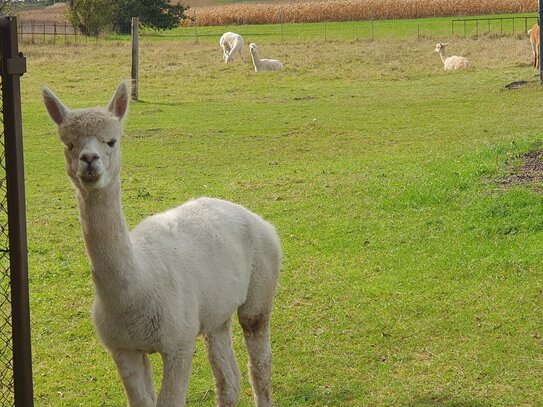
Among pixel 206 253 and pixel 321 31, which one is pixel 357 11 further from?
pixel 206 253

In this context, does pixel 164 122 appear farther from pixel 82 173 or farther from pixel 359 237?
pixel 82 173

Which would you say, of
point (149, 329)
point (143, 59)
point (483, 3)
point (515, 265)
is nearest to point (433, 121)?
point (515, 265)

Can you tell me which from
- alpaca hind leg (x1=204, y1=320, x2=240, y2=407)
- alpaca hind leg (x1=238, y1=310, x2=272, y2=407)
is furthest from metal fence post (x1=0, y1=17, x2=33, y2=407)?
alpaca hind leg (x1=238, y1=310, x2=272, y2=407)

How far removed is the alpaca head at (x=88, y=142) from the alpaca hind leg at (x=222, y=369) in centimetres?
125

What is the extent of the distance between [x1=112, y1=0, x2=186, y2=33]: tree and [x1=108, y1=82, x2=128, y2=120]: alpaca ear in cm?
4815

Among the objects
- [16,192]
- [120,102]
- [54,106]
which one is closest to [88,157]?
[54,106]

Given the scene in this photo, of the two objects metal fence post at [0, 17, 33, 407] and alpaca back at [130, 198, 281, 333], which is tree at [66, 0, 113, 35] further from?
metal fence post at [0, 17, 33, 407]

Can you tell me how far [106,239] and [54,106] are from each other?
65 cm

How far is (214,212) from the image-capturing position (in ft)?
17.5

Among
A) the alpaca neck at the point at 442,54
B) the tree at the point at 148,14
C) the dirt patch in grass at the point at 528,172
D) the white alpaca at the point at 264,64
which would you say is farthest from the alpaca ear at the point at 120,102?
the tree at the point at 148,14

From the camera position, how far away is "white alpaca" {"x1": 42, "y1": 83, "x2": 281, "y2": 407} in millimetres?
4324

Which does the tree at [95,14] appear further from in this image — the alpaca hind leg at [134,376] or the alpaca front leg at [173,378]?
the alpaca front leg at [173,378]

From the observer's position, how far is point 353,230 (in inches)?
Result: 379

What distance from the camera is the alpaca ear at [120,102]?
4551mm
